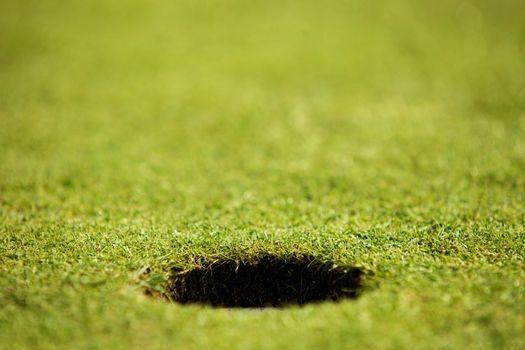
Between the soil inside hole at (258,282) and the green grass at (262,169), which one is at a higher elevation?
the green grass at (262,169)

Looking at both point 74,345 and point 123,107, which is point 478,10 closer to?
point 123,107

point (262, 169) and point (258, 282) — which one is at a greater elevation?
point (262, 169)

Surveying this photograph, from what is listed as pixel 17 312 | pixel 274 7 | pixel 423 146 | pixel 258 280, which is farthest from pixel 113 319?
pixel 274 7

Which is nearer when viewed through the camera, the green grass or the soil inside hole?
the green grass

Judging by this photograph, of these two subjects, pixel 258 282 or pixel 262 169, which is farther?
pixel 262 169

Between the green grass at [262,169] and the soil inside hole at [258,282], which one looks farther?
the soil inside hole at [258,282]
